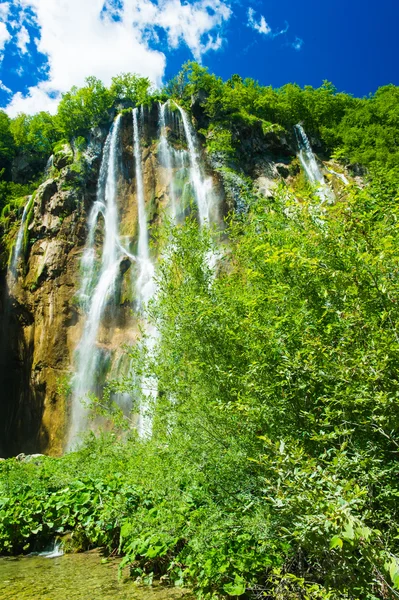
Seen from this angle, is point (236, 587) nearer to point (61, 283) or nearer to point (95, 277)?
point (95, 277)

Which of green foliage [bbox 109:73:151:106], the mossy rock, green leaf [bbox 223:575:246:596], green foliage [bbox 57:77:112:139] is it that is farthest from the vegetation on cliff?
green foliage [bbox 109:73:151:106]

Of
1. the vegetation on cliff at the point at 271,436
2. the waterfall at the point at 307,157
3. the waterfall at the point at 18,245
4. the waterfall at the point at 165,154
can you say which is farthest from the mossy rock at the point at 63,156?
the vegetation on cliff at the point at 271,436

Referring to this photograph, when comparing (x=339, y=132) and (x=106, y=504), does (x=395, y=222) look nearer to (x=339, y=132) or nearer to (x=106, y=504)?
(x=106, y=504)

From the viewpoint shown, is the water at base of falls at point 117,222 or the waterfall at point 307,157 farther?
the waterfall at point 307,157

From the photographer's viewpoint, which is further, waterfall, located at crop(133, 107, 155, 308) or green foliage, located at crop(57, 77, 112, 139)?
green foliage, located at crop(57, 77, 112, 139)

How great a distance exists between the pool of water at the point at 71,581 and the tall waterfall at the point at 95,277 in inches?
468

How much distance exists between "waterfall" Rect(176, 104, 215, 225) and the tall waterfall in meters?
4.83

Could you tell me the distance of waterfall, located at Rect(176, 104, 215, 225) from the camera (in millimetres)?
25203

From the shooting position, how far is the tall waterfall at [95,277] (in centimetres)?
2134

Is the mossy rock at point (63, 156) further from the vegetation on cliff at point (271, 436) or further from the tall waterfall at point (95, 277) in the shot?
the vegetation on cliff at point (271, 436)

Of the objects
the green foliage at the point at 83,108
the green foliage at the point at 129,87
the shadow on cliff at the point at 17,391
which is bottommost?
the shadow on cliff at the point at 17,391

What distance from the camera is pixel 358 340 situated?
3.11 m

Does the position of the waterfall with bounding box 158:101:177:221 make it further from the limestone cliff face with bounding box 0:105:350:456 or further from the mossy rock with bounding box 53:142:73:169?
the mossy rock with bounding box 53:142:73:169

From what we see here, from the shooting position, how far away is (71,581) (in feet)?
19.2
